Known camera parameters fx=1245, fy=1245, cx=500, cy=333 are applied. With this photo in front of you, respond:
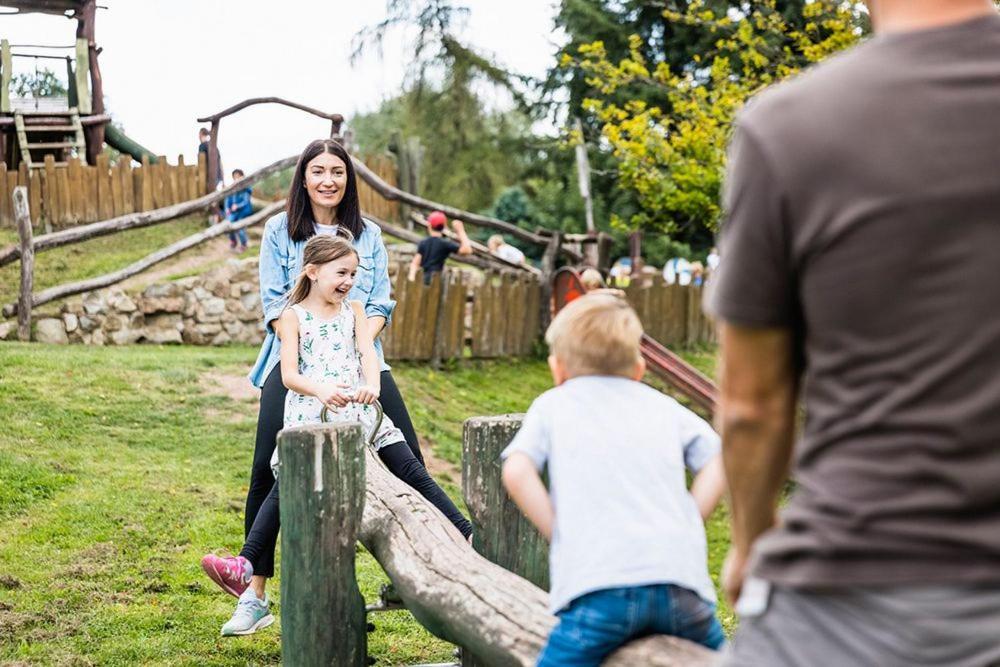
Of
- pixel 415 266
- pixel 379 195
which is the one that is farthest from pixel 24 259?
pixel 379 195

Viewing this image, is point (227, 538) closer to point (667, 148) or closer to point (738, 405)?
point (738, 405)

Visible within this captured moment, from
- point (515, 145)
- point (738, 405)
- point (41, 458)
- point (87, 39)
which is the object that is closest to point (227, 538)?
point (41, 458)

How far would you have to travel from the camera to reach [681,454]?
2.58m

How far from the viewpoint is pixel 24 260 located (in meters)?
12.2

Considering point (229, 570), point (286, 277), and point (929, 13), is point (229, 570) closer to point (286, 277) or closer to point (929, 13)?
point (286, 277)

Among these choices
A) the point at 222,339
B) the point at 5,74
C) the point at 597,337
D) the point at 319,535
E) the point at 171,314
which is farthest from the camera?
the point at 5,74

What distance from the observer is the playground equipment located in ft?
12.1

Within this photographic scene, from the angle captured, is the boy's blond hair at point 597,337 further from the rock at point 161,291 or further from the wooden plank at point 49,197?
the wooden plank at point 49,197

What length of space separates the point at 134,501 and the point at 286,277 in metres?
3.22

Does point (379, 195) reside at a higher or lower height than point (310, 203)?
higher

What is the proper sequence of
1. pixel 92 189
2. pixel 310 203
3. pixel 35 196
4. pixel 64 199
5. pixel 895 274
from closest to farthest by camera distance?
pixel 895 274 < pixel 310 203 < pixel 35 196 < pixel 64 199 < pixel 92 189

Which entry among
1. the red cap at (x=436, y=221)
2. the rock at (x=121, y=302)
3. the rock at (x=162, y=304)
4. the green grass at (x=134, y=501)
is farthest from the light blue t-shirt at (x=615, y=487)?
the red cap at (x=436, y=221)

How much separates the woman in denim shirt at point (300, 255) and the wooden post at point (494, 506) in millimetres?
921

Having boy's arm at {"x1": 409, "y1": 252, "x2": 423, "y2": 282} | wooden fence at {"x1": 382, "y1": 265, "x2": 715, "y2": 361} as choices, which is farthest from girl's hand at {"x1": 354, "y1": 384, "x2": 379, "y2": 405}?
boy's arm at {"x1": 409, "y1": 252, "x2": 423, "y2": 282}
